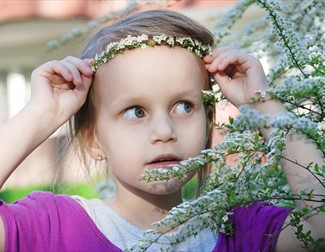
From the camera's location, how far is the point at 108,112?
2180mm

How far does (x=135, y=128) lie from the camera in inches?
83.0

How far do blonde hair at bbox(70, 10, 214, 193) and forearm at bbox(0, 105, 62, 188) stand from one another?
0.22m

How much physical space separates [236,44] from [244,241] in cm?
105

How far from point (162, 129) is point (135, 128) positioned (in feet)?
0.34

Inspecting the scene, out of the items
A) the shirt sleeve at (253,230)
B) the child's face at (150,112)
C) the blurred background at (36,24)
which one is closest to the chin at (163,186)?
the child's face at (150,112)

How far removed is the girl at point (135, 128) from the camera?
2049 mm

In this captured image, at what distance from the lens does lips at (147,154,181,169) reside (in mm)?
2051

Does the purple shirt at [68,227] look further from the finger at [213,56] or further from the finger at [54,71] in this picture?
the finger at [213,56]

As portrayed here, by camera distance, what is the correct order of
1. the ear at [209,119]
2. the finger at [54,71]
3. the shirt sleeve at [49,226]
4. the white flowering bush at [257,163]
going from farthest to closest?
the ear at [209,119] → the finger at [54,71] → the shirt sleeve at [49,226] → the white flowering bush at [257,163]

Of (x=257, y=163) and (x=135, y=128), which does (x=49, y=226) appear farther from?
(x=257, y=163)

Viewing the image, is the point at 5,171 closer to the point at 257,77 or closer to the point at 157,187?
the point at 157,187

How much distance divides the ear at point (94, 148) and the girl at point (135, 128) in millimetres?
14

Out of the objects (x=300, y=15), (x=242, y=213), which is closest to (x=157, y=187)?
(x=242, y=213)

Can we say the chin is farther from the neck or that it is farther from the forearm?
the forearm
